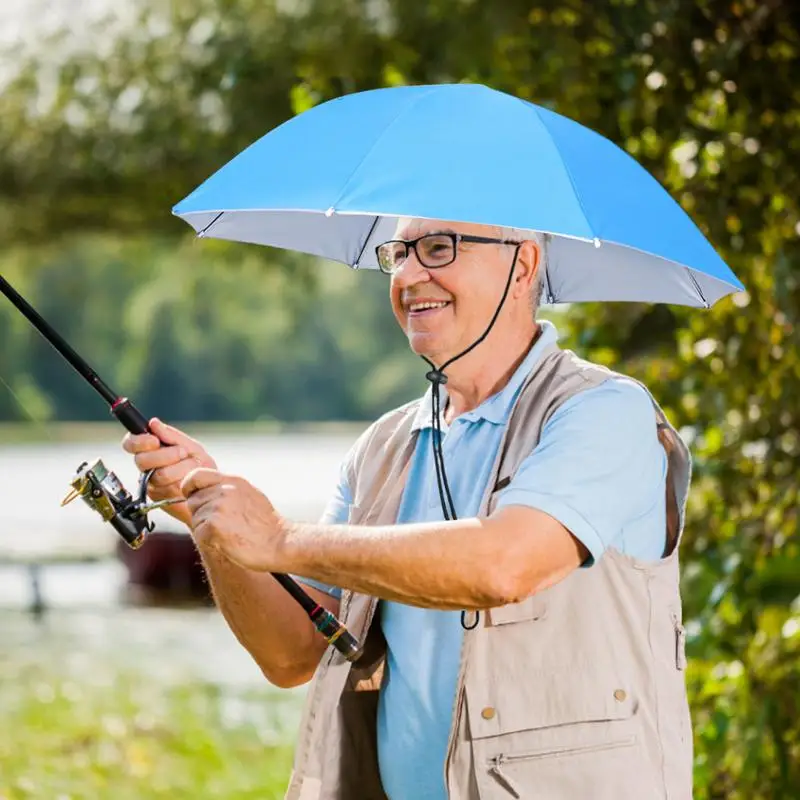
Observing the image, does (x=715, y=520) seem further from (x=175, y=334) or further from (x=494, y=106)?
(x=175, y=334)

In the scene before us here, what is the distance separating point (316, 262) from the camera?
38.2ft

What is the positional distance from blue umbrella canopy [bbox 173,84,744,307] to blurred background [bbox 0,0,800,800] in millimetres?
83

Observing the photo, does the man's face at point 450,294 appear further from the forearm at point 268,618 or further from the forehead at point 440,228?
the forearm at point 268,618

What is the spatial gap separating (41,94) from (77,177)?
69cm

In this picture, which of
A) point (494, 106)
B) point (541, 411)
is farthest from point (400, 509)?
point (494, 106)

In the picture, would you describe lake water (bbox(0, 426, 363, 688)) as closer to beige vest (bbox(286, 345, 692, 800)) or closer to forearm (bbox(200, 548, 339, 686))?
forearm (bbox(200, 548, 339, 686))

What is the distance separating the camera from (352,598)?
2582 mm

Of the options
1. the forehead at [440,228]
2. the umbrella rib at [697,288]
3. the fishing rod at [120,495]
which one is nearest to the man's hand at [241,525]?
the fishing rod at [120,495]

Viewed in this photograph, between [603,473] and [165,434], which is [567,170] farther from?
[165,434]

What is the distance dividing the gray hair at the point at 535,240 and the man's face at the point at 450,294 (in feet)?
0.11

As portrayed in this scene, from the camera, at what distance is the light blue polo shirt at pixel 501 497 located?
7.31ft

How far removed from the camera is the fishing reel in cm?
239

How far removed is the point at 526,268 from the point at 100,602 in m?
12.0

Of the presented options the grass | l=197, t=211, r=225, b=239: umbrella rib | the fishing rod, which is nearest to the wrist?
the fishing rod
